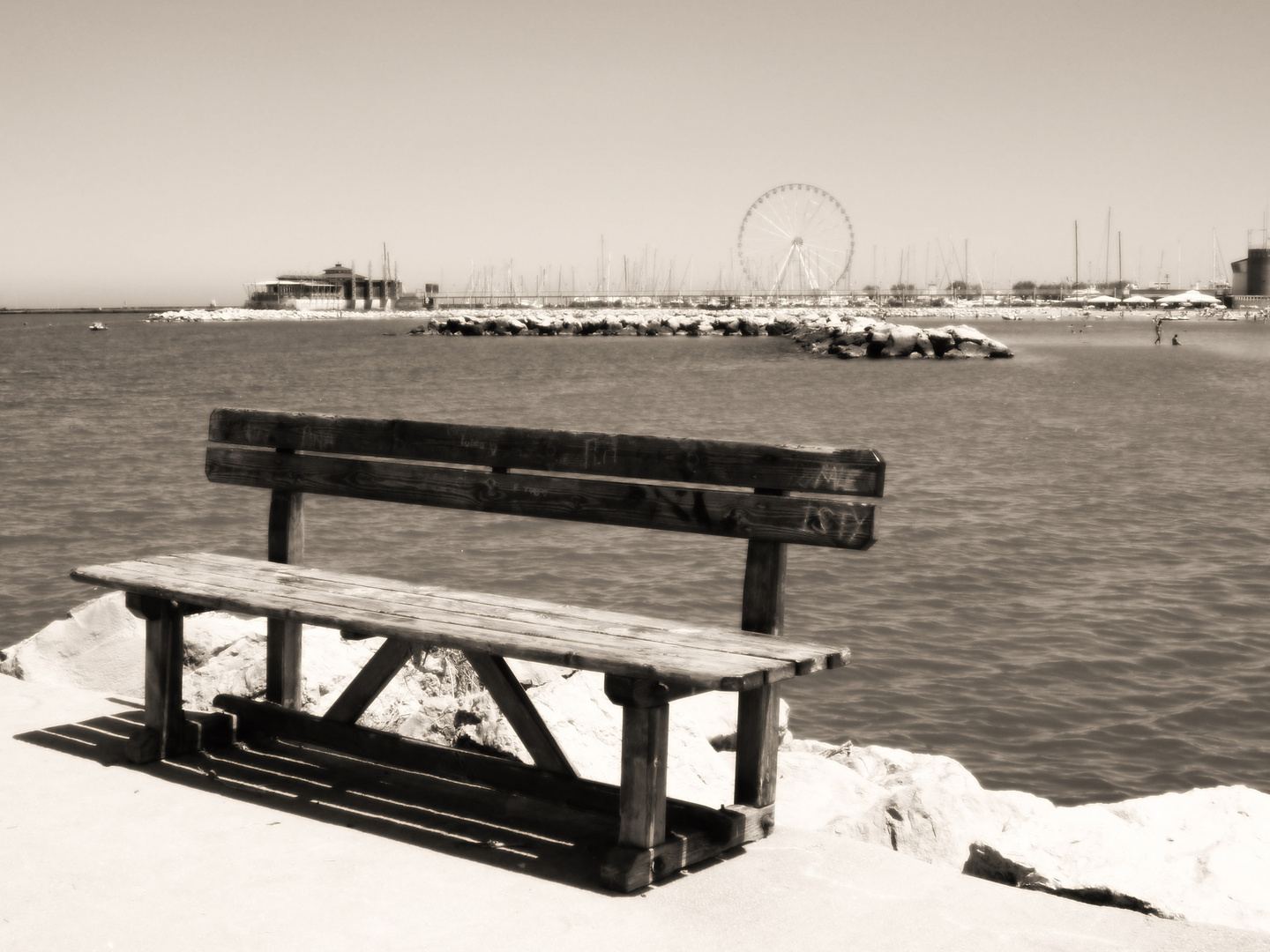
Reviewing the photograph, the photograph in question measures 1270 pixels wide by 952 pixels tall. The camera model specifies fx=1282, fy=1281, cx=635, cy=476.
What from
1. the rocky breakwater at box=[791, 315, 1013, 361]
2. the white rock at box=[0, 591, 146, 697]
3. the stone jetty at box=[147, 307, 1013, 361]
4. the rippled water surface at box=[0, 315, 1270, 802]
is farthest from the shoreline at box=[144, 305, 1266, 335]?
the white rock at box=[0, 591, 146, 697]

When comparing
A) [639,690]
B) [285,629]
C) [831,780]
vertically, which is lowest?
[831,780]

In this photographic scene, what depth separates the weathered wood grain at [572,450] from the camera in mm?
3420

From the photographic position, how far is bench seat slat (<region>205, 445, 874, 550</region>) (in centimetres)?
342

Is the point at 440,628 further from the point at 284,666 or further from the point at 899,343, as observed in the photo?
the point at 899,343

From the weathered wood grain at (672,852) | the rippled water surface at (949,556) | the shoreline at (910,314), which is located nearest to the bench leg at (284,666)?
the weathered wood grain at (672,852)

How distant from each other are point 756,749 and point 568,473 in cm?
101

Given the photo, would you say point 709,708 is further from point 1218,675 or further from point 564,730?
point 1218,675

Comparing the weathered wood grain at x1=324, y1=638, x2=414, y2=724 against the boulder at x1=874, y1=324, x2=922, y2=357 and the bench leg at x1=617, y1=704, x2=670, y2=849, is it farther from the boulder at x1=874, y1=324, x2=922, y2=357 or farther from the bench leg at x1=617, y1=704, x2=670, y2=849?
the boulder at x1=874, y1=324, x2=922, y2=357

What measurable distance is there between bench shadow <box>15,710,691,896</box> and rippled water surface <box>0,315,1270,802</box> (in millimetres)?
3309

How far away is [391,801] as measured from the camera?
3.75 m

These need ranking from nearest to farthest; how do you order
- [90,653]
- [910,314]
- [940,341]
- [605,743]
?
[605,743] < [90,653] < [940,341] < [910,314]

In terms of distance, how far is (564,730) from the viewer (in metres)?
4.68

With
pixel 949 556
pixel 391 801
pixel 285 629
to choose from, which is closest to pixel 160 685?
pixel 285 629

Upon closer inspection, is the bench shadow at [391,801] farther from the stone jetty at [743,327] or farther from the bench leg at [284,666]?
the stone jetty at [743,327]
